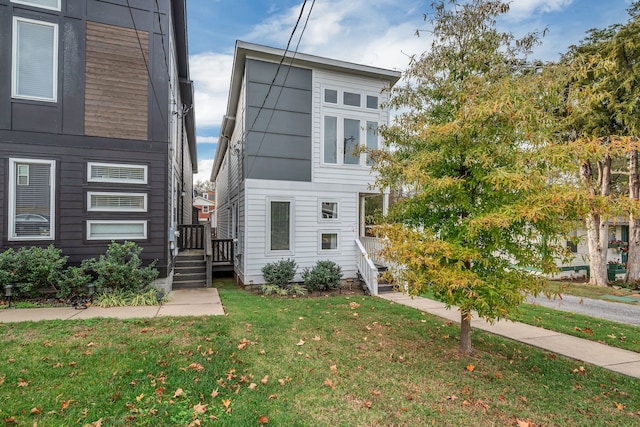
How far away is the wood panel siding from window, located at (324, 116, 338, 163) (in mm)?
4881

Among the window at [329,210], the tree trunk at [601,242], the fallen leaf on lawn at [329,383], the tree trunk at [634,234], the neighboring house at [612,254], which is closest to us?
the fallen leaf on lawn at [329,383]

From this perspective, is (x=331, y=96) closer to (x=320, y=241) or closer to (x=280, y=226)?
(x=280, y=226)

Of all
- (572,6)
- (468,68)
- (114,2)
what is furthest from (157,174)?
(572,6)

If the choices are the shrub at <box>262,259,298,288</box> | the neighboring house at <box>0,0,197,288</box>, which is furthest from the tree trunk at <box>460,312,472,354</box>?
the neighboring house at <box>0,0,197,288</box>

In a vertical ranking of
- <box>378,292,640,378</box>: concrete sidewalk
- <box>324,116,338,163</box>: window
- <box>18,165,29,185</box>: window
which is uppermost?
<box>324,116,338,163</box>: window

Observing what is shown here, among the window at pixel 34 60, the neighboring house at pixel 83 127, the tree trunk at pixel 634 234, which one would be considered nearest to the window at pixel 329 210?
the neighboring house at pixel 83 127

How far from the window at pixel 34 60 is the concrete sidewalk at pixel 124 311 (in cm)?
453

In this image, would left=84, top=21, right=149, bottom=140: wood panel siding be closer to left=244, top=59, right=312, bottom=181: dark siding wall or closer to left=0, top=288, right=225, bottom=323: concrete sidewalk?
left=244, top=59, right=312, bottom=181: dark siding wall

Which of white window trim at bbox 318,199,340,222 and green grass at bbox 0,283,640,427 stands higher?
white window trim at bbox 318,199,340,222

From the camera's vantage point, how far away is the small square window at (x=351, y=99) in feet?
34.8

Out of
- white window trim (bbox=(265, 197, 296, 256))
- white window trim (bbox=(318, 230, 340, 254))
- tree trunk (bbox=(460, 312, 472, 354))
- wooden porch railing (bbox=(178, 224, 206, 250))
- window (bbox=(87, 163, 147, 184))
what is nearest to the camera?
tree trunk (bbox=(460, 312, 472, 354))

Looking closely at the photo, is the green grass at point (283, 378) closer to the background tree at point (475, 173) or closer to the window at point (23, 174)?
the background tree at point (475, 173)

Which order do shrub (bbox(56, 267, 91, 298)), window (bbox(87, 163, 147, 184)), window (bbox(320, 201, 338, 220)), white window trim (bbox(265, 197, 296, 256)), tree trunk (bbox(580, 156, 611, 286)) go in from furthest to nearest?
tree trunk (bbox(580, 156, 611, 286)), window (bbox(320, 201, 338, 220)), white window trim (bbox(265, 197, 296, 256)), window (bbox(87, 163, 147, 184)), shrub (bbox(56, 267, 91, 298))

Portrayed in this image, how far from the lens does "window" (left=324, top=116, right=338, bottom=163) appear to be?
1041 centimetres
